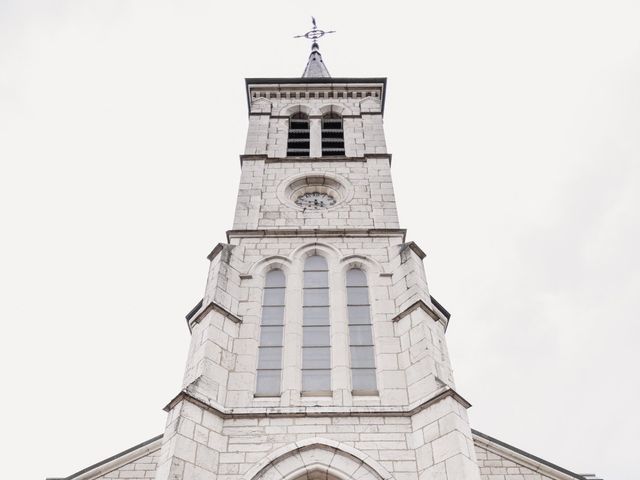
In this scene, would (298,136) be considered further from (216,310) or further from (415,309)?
(415,309)

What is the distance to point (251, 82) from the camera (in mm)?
25750

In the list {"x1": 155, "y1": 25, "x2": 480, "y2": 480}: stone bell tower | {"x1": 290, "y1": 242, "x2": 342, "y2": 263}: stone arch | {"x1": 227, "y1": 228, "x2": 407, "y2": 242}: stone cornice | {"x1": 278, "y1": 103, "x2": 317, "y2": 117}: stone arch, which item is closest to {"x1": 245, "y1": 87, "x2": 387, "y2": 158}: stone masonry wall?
{"x1": 278, "y1": 103, "x2": 317, "y2": 117}: stone arch

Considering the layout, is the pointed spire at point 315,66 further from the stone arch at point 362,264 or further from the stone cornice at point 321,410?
the stone cornice at point 321,410

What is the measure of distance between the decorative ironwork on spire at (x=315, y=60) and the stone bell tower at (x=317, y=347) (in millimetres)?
12027

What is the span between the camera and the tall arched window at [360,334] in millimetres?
13328

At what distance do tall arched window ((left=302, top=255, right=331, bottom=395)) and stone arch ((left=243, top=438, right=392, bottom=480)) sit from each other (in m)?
1.70

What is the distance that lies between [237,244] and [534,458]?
862 cm

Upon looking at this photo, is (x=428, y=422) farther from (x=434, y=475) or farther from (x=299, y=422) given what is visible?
(x=299, y=422)

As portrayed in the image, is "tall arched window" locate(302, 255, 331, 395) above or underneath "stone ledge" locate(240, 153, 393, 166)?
underneath

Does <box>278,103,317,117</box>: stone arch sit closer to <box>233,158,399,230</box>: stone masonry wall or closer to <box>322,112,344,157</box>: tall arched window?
<box>322,112,344,157</box>: tall arched window

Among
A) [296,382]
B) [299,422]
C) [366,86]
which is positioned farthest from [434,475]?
[366,86]

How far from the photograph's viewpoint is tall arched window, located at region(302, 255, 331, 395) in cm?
1342

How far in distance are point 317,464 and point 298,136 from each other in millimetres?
14737

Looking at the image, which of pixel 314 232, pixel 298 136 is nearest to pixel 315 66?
pixel 298 136
